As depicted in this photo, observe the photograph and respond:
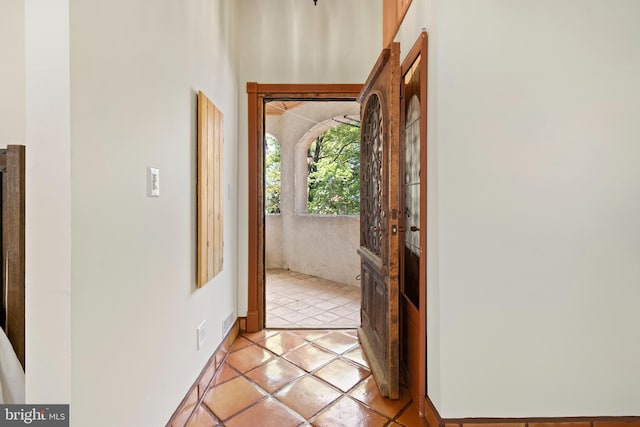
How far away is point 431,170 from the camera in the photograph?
155cm

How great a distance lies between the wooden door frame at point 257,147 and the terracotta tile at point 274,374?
0.62 metres

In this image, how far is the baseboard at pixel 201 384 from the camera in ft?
5.00

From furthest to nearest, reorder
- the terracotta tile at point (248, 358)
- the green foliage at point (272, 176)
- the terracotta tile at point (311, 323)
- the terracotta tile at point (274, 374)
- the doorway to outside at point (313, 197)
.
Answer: the green foliage at point (272, 176)
the doorway to outside at point (313, 197)
the terracotta tile at point (311, 323)
the terracotta tile at point (248, 358)
the terracotta tile at point (274, 374)

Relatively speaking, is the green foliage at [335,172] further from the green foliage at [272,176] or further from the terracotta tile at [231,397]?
the terracotta tile at [231,397]

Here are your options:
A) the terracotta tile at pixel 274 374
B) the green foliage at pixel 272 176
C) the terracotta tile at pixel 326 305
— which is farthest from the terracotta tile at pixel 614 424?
the green foliage at pixel 272 176

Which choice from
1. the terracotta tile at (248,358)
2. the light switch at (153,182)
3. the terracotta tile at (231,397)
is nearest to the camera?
the light switch at (153,182)

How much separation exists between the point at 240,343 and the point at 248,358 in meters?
0.27

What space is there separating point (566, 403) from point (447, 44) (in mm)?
1742

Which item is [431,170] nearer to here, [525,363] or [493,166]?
[493,166]

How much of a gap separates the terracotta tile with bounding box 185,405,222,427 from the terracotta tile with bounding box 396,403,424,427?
37.4 inches

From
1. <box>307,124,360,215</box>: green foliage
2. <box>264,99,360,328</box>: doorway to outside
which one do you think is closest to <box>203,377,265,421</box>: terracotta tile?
<box>264,99,360,328</box>: doorway to outside

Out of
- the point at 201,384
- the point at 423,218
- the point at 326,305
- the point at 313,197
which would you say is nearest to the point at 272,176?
the point at 313,197

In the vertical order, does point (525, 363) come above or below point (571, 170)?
below

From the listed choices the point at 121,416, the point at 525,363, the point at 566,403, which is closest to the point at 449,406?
the point at 525,363
